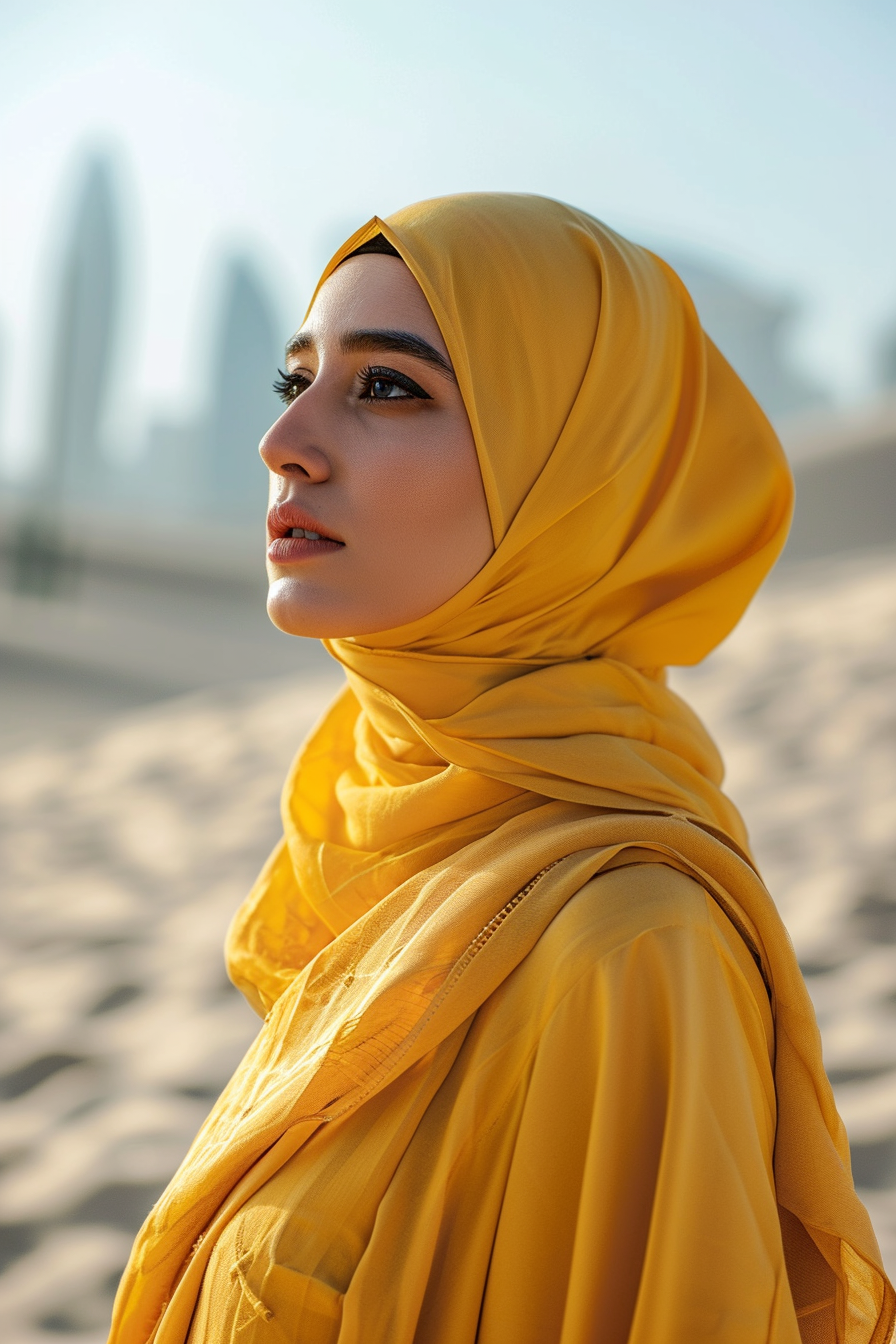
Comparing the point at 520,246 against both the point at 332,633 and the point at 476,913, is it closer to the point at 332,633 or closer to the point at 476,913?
the point at 332,633

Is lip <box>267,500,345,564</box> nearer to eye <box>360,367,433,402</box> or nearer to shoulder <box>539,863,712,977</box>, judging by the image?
eye <box>360,367,433,402</box>

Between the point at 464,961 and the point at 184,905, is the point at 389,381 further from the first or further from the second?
the point at 184,905

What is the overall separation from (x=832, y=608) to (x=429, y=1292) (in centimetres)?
456

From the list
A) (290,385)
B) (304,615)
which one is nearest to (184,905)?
(290,385)

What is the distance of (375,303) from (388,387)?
7 centimetres

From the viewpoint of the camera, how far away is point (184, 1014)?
2.84 metres

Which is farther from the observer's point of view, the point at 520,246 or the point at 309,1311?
the point at 520,246

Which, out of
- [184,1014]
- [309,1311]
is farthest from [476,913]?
[184,1014]

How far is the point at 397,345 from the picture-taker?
95 centimetres

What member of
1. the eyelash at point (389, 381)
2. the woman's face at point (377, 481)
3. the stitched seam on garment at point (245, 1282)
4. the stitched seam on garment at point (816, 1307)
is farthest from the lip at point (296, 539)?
the stitched seam on garment at point (816, 1307)

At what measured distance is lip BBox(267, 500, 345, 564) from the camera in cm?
94

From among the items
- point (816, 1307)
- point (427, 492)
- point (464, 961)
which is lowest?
point (816, 1307)

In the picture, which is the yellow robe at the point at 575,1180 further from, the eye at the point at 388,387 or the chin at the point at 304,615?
the eye at the point at 388,387

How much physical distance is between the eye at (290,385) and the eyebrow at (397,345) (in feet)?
0.36
